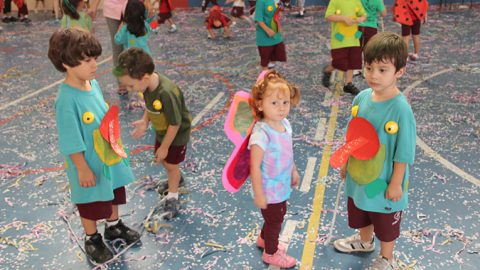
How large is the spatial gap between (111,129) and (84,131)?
0.16 metres

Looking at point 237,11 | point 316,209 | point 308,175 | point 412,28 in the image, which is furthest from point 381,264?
point 237,11

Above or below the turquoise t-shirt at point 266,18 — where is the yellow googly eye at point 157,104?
below

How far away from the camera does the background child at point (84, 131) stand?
2.63 metres

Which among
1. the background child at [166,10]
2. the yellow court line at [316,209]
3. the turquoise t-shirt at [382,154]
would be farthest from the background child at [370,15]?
the background child at [166,10]

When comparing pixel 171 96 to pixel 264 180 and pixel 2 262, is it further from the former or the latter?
pixel 2 262

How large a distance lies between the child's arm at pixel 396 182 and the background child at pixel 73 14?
183 inches

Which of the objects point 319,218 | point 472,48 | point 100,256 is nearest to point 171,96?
point 100,256

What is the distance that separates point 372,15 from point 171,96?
396 cm

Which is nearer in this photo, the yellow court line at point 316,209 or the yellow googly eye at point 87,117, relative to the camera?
the yellow googly eye at point 87,117

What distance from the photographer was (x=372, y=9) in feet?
19.9

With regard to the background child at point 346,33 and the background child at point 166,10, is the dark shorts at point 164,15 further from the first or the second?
the background child at point 346,33

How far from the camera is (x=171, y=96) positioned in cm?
322

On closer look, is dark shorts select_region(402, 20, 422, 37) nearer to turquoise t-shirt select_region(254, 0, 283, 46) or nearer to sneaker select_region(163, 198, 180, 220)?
turquoise t-shirt select_region(254, 0, 283, 46)

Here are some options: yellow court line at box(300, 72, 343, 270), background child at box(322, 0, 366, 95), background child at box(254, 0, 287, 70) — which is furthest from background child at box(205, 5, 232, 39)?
yellow court line at box(300, 72, 343, 270)
